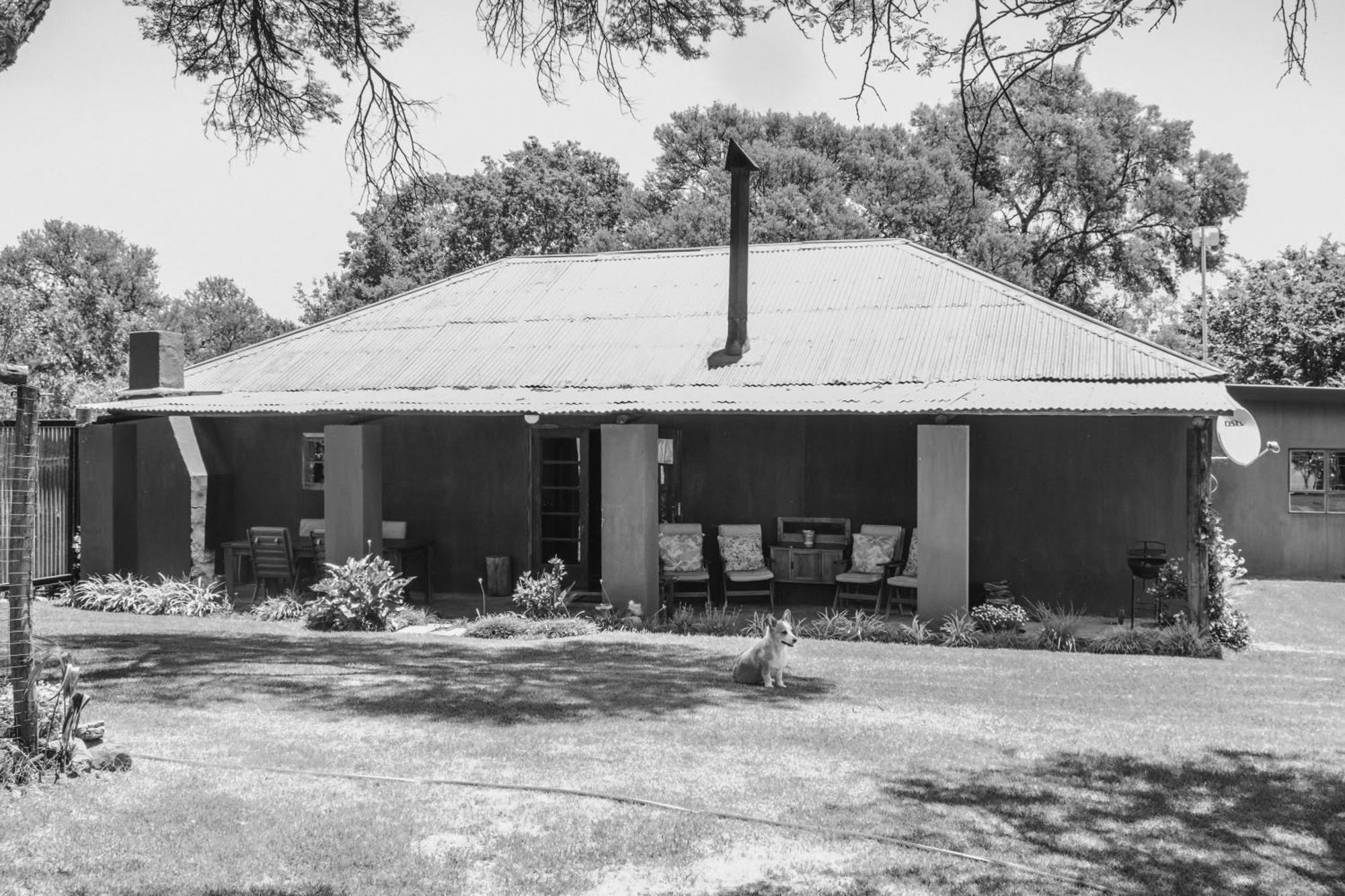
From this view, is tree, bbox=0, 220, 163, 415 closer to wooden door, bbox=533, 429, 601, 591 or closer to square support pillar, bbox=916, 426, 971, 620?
wooden door, bbox=533, 429, 601, 591

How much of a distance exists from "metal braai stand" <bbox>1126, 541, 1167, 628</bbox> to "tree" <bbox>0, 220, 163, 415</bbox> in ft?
75.5

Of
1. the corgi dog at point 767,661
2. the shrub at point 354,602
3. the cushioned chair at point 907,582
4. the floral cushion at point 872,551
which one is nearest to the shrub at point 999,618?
the cushioned chair at point 907,582

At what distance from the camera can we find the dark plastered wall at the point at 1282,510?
1770 centimetres

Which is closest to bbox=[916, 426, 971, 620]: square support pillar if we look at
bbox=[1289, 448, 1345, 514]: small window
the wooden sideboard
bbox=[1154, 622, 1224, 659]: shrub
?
the wooden sideboard

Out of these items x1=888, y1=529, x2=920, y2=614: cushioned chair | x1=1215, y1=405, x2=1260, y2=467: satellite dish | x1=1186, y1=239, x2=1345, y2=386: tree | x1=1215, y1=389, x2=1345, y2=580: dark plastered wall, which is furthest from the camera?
x1=1186, y1=239, x2=1345, y2=386: tree

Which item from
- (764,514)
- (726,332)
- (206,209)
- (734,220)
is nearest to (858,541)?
(764,514)

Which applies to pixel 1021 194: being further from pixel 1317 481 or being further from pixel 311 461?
pixel 311 461

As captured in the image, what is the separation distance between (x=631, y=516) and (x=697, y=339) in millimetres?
2930

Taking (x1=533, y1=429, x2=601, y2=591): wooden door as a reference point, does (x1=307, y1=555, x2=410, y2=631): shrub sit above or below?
below

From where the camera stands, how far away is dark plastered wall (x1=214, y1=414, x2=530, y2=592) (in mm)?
14133

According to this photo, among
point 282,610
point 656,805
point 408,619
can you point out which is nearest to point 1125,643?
point 656,805

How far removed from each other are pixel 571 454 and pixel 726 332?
2.29 meters

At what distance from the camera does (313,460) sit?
14844 mm

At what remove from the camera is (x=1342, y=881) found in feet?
16.5
